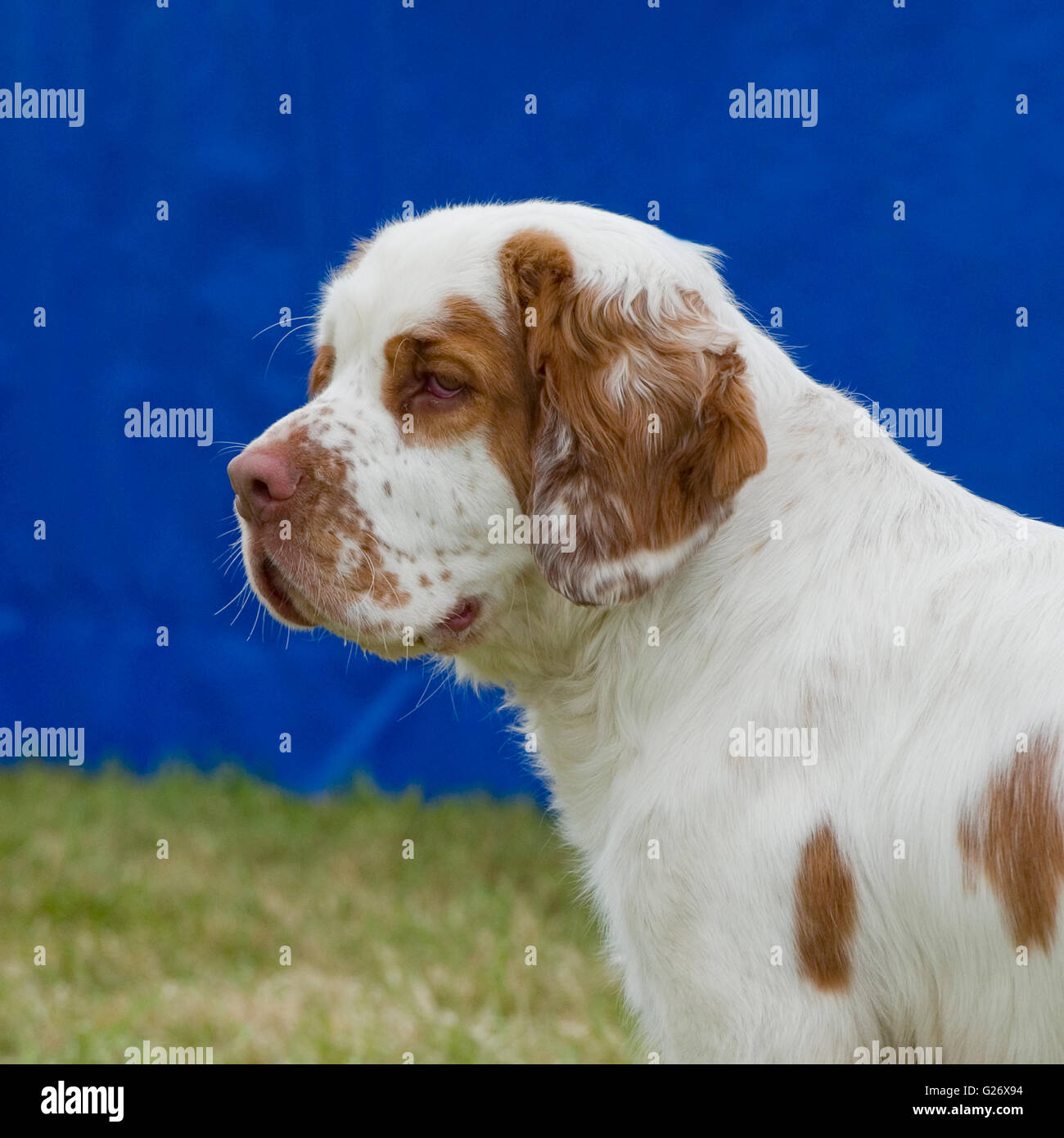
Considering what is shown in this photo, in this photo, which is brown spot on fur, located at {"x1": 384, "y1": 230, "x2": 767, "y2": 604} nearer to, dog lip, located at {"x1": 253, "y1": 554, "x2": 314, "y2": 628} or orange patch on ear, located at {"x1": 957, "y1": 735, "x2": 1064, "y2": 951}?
dog lip, located at {"x1": 253, "y1": 554, "x2": 314, "y2": 628}

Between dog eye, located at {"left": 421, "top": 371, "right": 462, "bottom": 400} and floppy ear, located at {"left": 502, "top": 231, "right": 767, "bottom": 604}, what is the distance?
0.59 ft

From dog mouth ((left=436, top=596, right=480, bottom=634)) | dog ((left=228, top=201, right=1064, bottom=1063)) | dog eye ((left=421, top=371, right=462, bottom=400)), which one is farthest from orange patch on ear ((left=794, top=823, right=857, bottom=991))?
dog eye ((left=421, top=371, right=462, bottom=400))

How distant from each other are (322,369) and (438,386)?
481 mm

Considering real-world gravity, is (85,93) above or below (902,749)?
A: above

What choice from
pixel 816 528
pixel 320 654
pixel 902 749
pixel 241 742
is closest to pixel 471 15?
pixel 320 654

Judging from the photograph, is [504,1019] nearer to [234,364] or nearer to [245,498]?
[245,498]

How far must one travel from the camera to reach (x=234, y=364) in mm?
5984

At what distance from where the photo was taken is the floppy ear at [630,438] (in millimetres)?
2500

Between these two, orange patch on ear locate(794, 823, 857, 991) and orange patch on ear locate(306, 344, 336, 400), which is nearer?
orange patch on ear locate(794, 823, 857, 991)

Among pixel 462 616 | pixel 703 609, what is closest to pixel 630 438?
pixel 703 609

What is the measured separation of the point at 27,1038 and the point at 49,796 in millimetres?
2010

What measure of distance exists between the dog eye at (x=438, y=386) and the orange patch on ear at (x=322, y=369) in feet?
1.18

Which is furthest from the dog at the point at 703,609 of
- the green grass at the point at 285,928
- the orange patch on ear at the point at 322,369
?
the green grass at the point at 285,928

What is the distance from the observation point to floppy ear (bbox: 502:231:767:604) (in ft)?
8.20
